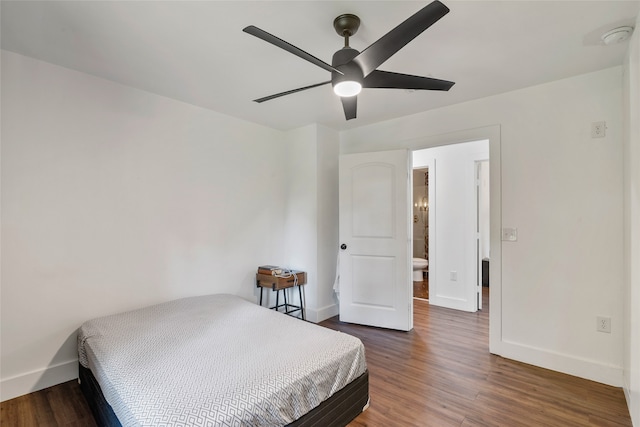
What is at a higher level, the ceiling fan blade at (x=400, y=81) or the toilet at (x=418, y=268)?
the ceiling fan blade at (x=400, y=81)

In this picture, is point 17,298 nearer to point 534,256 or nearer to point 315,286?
point 315,286

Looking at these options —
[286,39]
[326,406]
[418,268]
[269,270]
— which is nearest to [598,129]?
[286,39]

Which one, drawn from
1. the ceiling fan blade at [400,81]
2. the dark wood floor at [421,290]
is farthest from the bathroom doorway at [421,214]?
the ceiling fan blade at [400,81]

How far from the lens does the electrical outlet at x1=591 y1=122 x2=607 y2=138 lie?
2.29 meters

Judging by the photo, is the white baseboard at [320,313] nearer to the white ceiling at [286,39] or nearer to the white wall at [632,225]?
the white ceiling at [286,39]

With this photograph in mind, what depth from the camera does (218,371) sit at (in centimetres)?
154

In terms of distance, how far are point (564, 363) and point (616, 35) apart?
2.39 m

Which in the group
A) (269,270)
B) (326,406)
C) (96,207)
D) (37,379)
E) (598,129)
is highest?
(598,129)

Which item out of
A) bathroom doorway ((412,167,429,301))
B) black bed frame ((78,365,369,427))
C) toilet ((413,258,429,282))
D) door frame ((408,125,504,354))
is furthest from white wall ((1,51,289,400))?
bathroom doorway ((412,167,429,301))

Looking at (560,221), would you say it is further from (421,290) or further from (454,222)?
(421,290)

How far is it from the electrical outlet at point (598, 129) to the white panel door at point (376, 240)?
1.52 m

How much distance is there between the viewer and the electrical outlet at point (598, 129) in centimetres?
229

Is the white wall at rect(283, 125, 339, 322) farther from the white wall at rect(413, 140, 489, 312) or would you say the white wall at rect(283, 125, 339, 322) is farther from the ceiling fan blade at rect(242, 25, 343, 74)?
the ceiling fan blade at rect(242, 25, 343, 74)

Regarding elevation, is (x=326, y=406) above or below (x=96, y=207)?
below
